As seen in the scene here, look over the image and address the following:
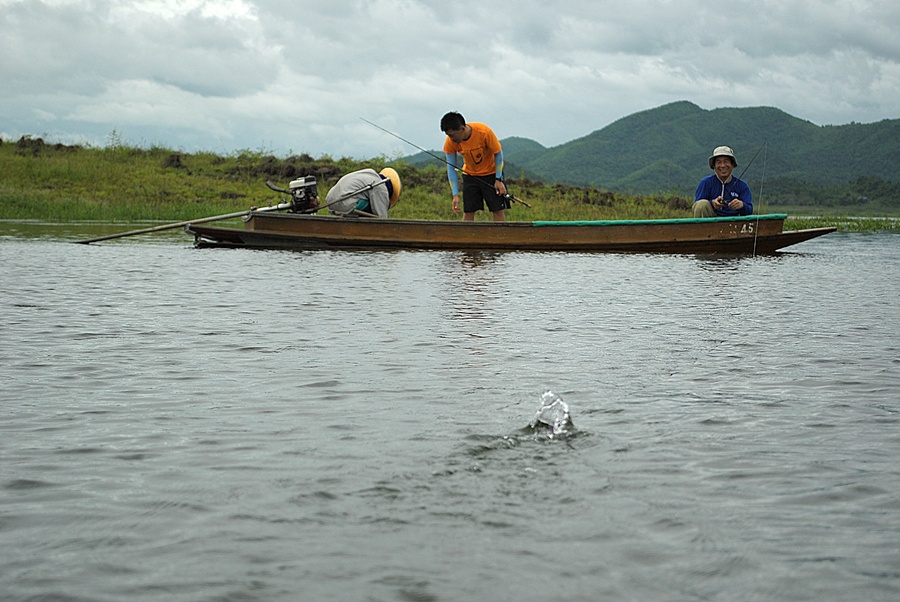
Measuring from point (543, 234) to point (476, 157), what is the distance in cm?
155

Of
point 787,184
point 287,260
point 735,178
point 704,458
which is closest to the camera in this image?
point 704,458

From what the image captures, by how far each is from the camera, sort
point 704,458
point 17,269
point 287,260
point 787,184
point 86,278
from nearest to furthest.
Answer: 1. point 704,458
2. point 86,278
3. point 17,269
4. point 287,260
5. point 787,184

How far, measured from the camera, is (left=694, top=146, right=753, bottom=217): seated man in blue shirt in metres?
14.5

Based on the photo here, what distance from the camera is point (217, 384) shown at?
477cm

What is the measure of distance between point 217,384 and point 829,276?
8.68m

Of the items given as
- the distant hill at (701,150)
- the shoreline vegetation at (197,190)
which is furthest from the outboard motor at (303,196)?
the distant hill at (701,150)

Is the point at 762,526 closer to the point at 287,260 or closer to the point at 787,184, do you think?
the point at 287,260

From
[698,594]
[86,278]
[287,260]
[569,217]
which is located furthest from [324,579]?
[569,217]

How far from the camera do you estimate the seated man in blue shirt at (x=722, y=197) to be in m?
14.5

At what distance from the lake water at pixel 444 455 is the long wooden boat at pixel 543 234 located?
688 cm

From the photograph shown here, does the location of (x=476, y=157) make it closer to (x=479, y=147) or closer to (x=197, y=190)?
(x=479, y=147)

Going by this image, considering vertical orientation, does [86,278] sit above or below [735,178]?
below

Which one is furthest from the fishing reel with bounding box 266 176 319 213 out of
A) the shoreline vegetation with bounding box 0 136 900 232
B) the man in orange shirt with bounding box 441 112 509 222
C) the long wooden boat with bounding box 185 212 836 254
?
the shoreline vegetation with bounding box 0 136 900 232

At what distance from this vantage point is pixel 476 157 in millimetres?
14438
